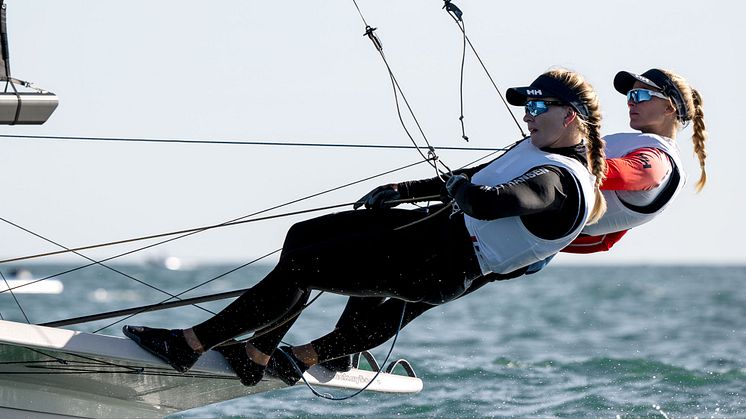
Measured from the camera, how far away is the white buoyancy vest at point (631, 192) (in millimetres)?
4234

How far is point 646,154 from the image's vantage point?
418cm

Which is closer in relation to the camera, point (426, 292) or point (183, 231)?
point (426, 292)

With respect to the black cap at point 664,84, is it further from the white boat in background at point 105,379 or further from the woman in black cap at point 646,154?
the white boat in background at point 105,379

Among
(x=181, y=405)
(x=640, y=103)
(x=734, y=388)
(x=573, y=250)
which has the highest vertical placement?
(x=640, y=103)

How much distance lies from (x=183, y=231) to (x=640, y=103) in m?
1.55

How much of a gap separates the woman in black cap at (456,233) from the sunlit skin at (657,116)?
1.57 ft

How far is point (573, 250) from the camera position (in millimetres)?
4445

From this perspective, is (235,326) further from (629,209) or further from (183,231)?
(629,209)

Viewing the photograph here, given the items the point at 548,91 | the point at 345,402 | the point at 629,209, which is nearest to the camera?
the point at 548,91

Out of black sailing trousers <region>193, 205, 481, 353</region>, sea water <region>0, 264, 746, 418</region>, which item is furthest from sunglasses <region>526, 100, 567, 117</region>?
sea water <region>0, 264, 746, 418</region>

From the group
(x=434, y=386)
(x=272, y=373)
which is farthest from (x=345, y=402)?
(x=272, y=373)

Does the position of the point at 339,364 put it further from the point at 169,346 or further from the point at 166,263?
the point at 166,263

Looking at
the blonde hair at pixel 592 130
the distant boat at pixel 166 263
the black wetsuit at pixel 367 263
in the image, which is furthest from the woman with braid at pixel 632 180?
the distant boat at pixel 166 263

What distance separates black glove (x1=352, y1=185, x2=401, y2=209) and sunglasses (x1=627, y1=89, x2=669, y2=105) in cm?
81
